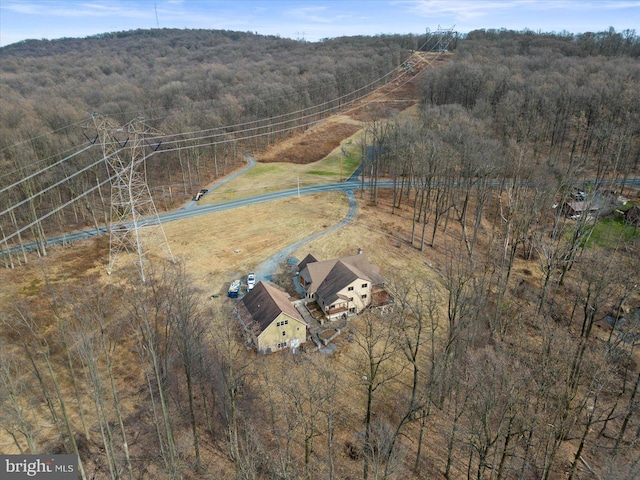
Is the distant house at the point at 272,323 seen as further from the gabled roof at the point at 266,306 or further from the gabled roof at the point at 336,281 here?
the gabled roof at the point at 336,281

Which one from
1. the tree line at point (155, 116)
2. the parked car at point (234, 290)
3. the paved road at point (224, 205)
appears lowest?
the parked car at point (234, 290)

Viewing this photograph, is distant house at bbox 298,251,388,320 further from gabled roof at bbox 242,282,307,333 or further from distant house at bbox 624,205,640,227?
distant house at bbox 624,205,640,227

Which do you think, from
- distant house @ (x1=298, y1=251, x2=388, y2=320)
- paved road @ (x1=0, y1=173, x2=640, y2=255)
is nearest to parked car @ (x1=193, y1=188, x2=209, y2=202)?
paved road @ (x1=0, y1=173, x2=640, y2=255)

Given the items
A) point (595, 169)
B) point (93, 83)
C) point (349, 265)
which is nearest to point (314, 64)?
point (93, 83)

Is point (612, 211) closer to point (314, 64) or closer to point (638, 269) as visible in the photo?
point (638, 269)

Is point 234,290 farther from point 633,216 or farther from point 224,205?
point 633,216

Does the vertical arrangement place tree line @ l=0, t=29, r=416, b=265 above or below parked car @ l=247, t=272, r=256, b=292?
above

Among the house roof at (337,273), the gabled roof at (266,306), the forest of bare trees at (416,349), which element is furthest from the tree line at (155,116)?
the house roof at (337,273)
